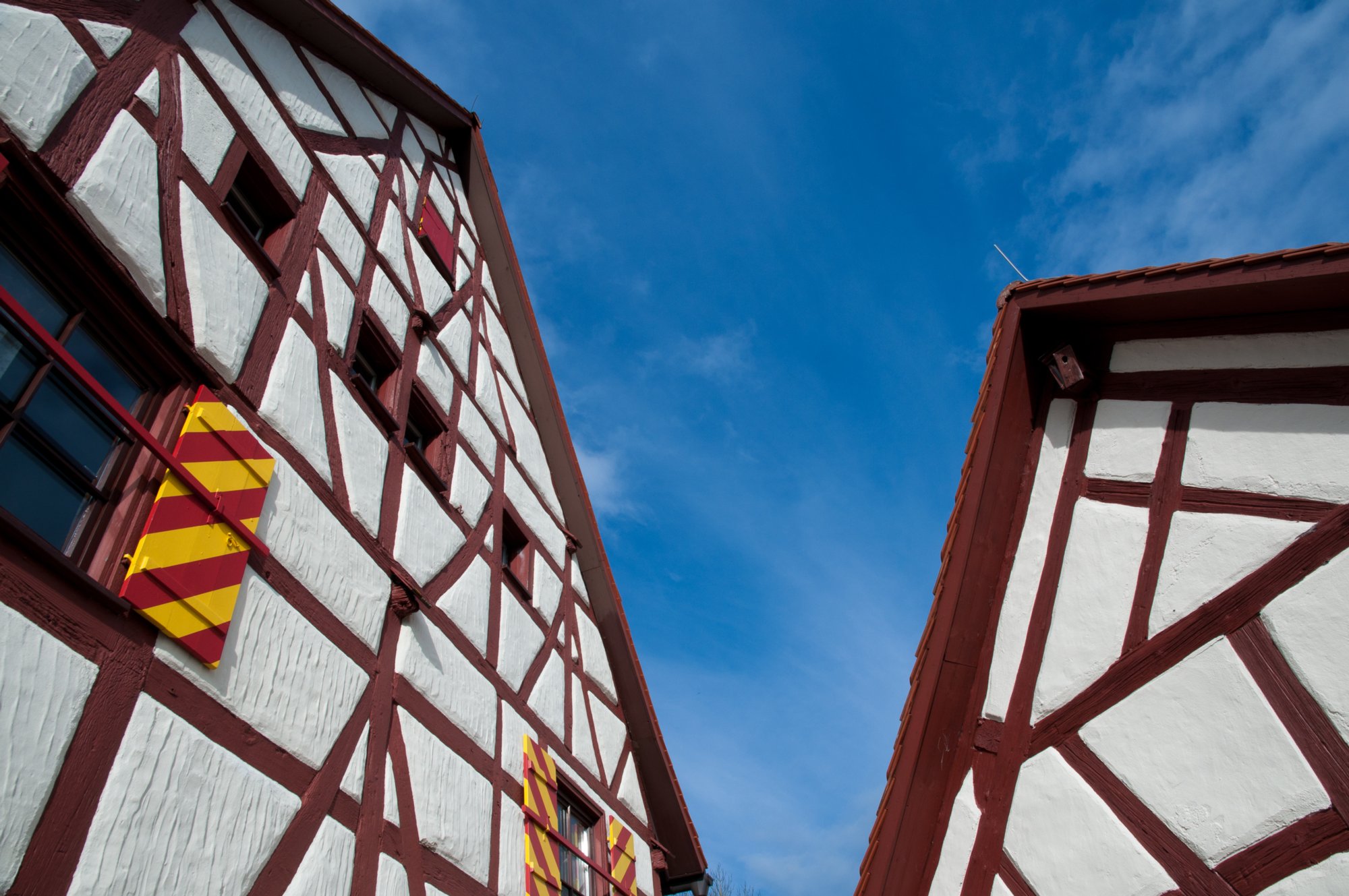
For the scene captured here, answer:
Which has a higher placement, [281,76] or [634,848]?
[281,76]

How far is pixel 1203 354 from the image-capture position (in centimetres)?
474

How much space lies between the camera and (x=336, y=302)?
5414 millimetres

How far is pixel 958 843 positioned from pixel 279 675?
3.30 meters

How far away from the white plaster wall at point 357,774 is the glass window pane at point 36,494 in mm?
1566

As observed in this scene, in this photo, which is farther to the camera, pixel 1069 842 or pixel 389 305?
pixel 389 305

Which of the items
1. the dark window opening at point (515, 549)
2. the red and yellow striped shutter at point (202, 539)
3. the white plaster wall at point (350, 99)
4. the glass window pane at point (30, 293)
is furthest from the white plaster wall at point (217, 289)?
the dark window opening at point (515, 549)

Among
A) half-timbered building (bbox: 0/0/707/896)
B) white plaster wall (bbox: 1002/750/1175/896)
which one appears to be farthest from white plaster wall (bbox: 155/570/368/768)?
white plaster wall (bbox: 1002/750/1175/896)

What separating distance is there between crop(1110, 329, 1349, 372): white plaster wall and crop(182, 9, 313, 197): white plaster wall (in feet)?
15.5

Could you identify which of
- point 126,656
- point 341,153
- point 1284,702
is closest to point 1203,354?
point 1284,702

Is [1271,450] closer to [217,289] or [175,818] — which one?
[175,818]

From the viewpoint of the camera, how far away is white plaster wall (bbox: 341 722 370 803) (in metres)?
4.05

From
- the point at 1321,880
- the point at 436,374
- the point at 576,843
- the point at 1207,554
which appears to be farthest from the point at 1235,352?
the point at 576,843

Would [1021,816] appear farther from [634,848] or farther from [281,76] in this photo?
[281,76]

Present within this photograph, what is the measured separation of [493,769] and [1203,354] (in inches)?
173
